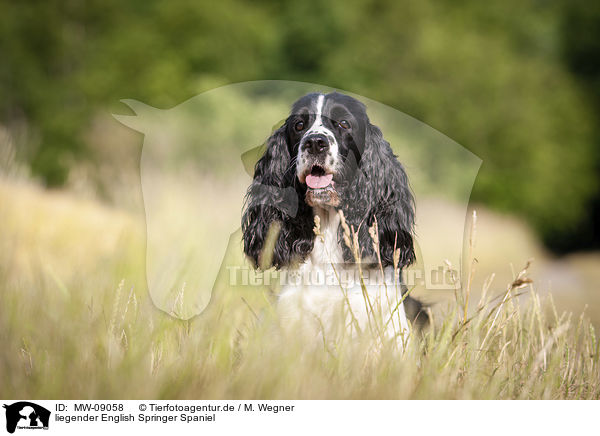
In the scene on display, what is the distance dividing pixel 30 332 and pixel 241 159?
1079 mm

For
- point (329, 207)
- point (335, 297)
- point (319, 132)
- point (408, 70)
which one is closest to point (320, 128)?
point (319, 132)

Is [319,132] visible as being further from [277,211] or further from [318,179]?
[277,211]

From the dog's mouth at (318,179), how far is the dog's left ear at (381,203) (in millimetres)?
145

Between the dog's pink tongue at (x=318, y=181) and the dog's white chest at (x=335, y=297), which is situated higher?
the dog's pink tongue at (x=318, y=181)

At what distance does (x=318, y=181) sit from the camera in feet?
6.87

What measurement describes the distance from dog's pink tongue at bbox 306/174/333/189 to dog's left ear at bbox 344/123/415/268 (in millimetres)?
147

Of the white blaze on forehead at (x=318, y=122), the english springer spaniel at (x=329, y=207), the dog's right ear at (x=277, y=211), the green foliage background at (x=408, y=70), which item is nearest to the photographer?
the english springer spaniel at (x=329, y=207)

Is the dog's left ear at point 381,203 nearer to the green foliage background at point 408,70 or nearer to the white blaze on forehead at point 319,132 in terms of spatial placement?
the white blaze on forehead at point 319,132

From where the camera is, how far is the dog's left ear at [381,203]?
2203mm

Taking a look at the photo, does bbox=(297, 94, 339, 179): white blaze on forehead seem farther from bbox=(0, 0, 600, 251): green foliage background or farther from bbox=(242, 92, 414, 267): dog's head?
bbox=(0, 0, 600, 251): green foliage background
